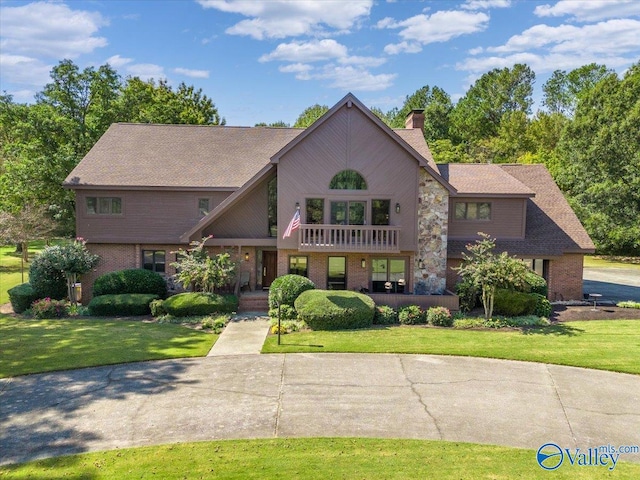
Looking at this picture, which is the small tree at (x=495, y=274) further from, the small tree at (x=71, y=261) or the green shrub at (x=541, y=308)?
the small tree at (x=71, y=261)

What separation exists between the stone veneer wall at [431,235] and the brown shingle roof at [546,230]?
1196 mm

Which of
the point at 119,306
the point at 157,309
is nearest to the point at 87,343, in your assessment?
the point at 157,309

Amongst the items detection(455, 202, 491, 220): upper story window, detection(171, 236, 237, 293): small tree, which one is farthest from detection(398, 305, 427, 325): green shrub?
detection(171, 236, 237, 293): small tree

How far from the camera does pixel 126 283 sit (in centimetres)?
2028

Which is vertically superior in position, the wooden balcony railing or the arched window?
the arched window

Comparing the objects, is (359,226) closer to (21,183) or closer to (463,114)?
(21,183)

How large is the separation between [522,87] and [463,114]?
29.6ft

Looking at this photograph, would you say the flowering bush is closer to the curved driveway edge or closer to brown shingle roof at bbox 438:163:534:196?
the curved driveway edge

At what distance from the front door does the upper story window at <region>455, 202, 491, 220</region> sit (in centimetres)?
898

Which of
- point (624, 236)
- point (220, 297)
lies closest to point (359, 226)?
point (220, 297)

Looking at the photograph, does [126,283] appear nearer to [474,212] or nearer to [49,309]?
[49,309]

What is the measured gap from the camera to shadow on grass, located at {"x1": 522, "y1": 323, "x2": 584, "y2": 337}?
16.3 meters

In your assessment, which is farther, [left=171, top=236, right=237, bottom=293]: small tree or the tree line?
the tree line

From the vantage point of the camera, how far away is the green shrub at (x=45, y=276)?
65.9ft
